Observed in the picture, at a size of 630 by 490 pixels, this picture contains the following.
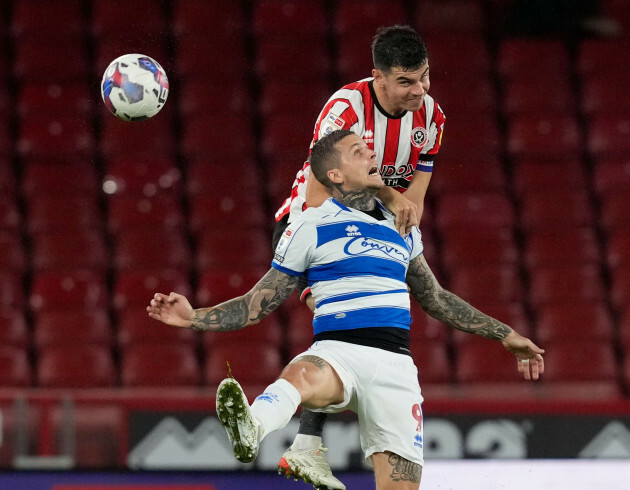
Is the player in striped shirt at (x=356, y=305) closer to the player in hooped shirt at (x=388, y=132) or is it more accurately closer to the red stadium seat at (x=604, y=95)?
the player in hooped shirt at (x=388, y=132)

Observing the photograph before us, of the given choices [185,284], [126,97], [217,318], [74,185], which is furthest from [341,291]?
[74,185]

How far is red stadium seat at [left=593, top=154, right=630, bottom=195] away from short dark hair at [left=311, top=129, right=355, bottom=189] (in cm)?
465

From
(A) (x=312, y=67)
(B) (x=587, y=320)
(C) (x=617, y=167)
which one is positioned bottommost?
(B) (x=587, y=320)

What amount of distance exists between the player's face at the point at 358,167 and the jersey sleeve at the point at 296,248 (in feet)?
0.84

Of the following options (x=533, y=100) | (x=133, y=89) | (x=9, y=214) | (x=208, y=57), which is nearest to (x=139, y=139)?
(x=208, y=57)

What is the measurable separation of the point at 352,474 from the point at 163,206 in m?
3.30

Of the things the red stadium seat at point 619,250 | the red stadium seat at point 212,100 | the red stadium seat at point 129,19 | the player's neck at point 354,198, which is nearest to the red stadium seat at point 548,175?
the red stadium seat at point 619,250

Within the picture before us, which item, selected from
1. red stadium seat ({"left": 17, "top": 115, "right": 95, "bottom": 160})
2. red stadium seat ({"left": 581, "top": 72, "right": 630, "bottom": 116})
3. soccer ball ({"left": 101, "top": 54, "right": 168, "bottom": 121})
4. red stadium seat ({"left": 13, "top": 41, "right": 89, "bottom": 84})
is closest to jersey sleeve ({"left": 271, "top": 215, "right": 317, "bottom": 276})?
soccer ball ({"left": 101, "top": 54, "right": 168, "bottom": 121})

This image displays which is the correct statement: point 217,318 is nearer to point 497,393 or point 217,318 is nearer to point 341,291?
point 341,291

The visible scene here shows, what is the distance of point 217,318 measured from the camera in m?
4.21

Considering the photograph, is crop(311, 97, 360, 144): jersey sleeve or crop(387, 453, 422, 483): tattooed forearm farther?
crop(311, 97, 360, 144): jersey sleeve

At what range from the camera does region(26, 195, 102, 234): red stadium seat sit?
830 centimetres

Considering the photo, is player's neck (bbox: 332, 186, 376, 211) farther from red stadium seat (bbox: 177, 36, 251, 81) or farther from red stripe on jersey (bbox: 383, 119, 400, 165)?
red stadium seat (bbox: 177, 36, 251, 81)

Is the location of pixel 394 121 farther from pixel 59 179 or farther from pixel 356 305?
pixel 59 179
